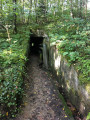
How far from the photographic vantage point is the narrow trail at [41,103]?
15.0 ft

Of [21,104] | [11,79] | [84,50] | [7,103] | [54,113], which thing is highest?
[84,50]

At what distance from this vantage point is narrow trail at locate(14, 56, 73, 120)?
457 cm

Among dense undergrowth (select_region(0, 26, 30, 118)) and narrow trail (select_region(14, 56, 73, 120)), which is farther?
narrow trail (select_region(14, 56, 73, 120))

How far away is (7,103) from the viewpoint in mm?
4078

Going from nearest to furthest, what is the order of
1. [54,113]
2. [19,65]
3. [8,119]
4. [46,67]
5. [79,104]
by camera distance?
[8,119] < [79,104] < [54,113] < [19,65] < [46,67]

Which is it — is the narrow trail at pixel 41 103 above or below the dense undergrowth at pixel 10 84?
below

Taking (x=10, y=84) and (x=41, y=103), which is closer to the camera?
(x=10, y=84)

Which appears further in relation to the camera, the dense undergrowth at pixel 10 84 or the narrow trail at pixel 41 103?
the narrow trail at pixel 41 103

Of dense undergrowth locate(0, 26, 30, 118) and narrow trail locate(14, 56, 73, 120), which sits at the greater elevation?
dense undergrowth locate(0, 26, 30, 118)

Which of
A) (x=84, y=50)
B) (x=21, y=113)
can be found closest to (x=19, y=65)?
(x=21, y=113)

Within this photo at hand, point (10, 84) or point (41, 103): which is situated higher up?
point (10, 84)

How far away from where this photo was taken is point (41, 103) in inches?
210

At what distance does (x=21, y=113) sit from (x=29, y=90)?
71.6 inches

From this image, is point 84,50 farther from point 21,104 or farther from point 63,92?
point 21,104
